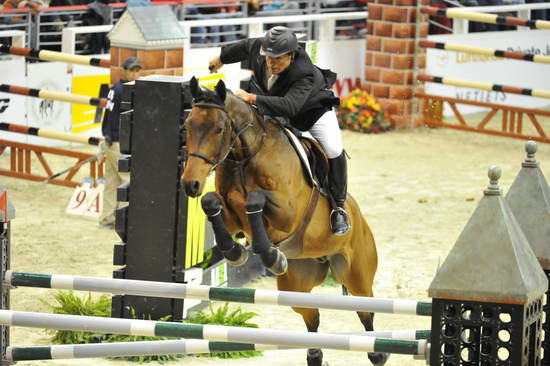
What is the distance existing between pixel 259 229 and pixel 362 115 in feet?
35.6

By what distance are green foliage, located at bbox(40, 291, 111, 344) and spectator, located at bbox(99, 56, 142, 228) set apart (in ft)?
9.37

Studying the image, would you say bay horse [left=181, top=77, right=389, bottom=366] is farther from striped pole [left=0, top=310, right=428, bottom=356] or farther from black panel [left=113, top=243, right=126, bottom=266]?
black panel [left=113, top=243, right=126, bottom=266]

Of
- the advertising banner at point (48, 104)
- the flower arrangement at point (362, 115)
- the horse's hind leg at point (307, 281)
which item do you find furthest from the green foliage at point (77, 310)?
the flower arrangement at point (362, 115)

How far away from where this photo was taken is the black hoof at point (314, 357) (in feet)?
23.0

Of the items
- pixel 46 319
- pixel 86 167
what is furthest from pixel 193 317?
pixel 86 167

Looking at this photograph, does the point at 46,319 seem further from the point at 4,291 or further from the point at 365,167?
the point at 365,167

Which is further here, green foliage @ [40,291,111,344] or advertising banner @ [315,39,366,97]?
advertising banner @ [315,39,366,97]

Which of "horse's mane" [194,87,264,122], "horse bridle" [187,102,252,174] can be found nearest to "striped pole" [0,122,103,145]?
"horse's mane" [194,87,264,122]

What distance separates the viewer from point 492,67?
18828 millimetres

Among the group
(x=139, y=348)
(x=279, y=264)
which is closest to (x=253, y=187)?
(x=279, y=264)

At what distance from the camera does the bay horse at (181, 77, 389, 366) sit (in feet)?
18.5

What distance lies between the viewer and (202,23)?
50.3 feet

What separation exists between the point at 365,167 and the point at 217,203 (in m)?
8.45

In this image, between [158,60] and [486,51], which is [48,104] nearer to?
[158,60]
